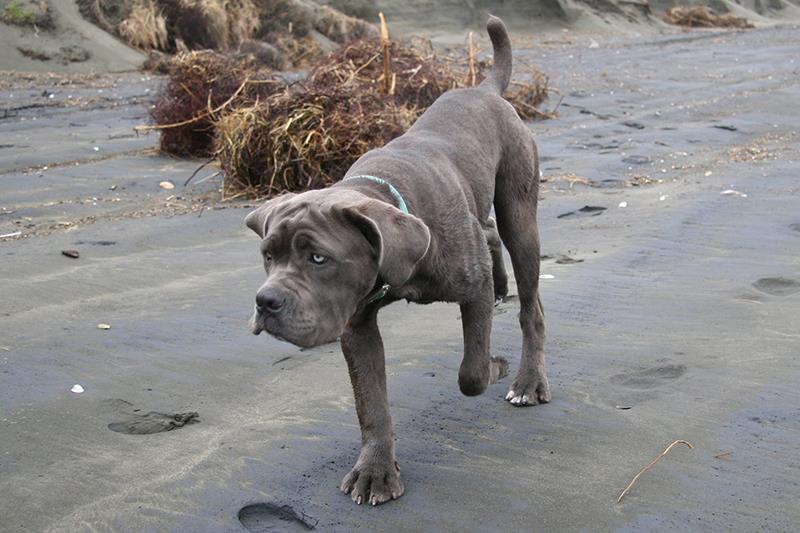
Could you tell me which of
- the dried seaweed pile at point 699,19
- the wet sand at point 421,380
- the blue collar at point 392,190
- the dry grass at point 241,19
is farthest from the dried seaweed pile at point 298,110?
the dried seaweed pile at point 699,19

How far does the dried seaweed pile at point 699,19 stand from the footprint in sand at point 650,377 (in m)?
28.6

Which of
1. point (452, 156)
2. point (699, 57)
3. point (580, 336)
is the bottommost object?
point (699, 57)

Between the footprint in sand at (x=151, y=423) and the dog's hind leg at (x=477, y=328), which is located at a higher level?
the dog's hind leg at (x=477, y=328)

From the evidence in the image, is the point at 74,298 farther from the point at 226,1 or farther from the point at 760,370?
the point at 226,1

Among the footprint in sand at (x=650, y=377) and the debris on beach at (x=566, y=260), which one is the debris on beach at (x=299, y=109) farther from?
the footprint in sand at (x=650, y=377)

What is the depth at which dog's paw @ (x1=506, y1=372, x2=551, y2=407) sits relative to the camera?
16.6 feet

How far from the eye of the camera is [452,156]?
16.5 feet

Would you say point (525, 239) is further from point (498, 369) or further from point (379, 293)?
point (379, 293)

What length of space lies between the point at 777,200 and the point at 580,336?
3.44m

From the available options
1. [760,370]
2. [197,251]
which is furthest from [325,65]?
[760,370]

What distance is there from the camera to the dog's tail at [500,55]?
6078 mm

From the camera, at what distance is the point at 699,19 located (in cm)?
3272

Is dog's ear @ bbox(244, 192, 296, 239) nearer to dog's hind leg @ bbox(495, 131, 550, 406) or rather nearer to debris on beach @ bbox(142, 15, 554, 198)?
dog's hind leg @ bbox(495, 131, 550, 406)

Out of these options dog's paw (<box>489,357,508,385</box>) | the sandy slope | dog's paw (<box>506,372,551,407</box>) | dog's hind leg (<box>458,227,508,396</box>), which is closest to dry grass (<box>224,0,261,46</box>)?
the sandy slope
